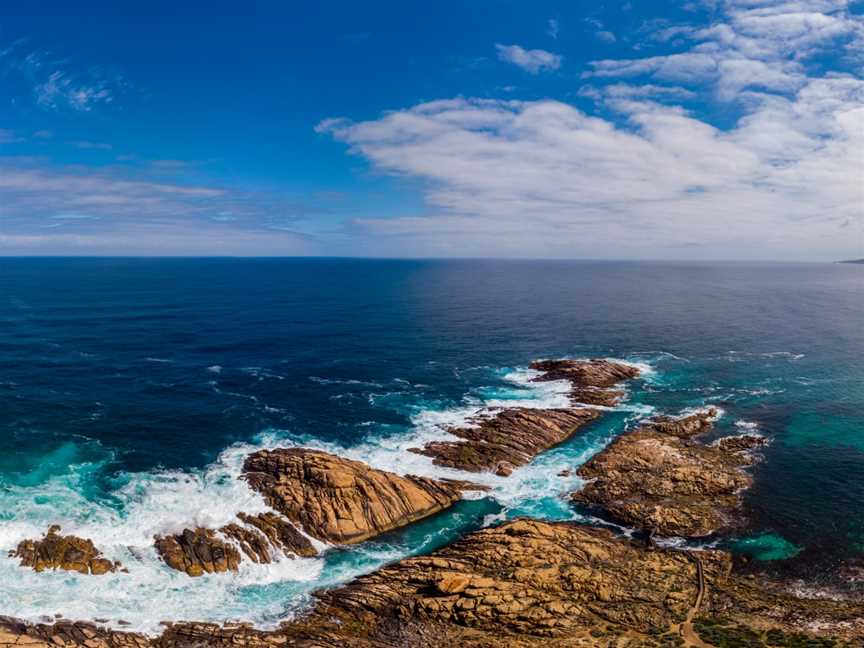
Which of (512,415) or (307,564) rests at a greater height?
(512,415)

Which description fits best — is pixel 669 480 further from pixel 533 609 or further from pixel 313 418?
pixel 313 418

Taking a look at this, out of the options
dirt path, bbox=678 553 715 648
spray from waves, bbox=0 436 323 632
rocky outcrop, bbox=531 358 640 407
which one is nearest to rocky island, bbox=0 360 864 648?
dirt path, bbox=678 553 715 648

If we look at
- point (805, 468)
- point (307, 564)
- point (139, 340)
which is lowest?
point (307, 564)

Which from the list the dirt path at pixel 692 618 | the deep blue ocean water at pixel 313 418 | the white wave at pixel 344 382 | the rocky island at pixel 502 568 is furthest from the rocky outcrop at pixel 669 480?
the white wave at pixel 344 382

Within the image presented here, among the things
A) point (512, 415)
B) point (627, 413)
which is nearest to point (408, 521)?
point (512, 415)

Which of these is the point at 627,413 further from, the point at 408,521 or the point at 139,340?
the point at 139,340

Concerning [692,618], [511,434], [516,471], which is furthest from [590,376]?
[692,618]

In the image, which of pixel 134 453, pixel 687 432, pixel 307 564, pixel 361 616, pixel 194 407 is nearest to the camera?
pixel 361 616
